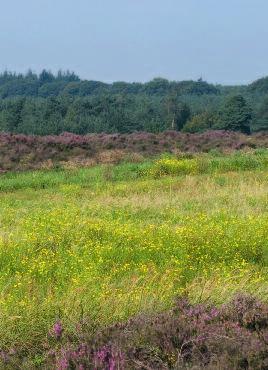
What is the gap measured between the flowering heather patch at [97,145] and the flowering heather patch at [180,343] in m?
20.6

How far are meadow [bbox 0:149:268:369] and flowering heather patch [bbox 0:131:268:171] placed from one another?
950 cm

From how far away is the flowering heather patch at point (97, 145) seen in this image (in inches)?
1073

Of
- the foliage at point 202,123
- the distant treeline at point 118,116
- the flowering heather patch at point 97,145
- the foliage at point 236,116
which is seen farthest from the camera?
the foliage at point 202,123

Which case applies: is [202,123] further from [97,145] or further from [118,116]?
[97,145]

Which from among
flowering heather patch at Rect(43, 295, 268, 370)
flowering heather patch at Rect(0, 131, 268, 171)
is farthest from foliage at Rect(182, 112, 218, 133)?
flowering heather patch at Rect(43, 295, 268, 370)

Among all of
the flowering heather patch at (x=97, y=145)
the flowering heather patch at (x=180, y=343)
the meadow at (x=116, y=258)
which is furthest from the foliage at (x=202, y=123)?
the flowering heather patch at (x=180, y=343)

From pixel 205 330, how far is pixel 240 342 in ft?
1.18

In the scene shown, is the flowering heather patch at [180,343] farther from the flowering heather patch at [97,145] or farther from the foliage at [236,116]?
the foliage at [236,116]

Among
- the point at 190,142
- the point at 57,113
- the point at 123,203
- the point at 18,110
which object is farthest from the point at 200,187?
the point at 18,110

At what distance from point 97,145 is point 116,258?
75.4 ft

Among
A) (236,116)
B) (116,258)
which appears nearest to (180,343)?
(116,258)

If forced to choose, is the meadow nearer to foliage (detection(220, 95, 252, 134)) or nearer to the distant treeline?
the distant treeline

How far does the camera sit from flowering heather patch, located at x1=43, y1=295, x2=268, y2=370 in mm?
4137

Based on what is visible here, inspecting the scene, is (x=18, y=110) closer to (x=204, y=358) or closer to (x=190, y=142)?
(x=190, y=142)
